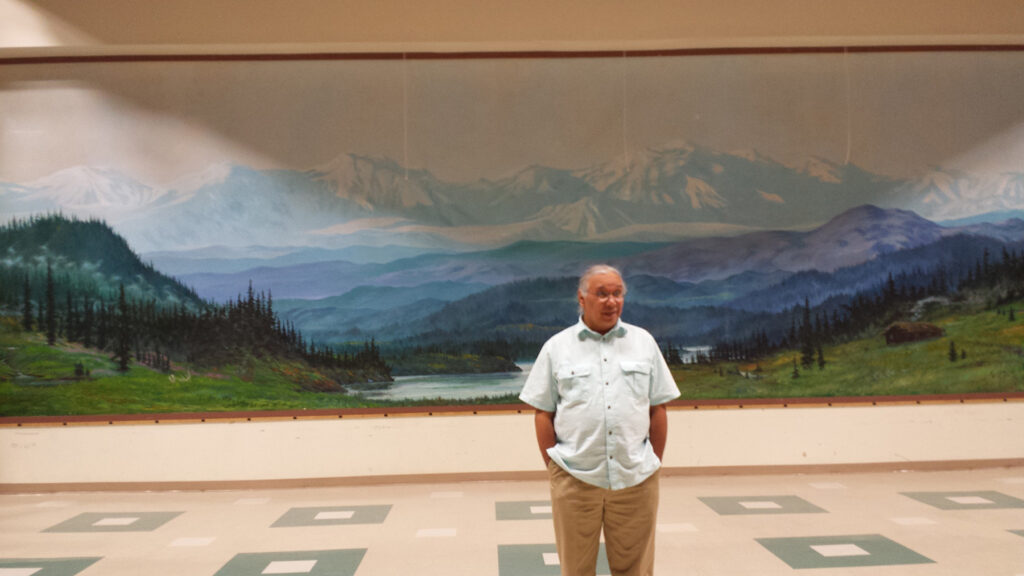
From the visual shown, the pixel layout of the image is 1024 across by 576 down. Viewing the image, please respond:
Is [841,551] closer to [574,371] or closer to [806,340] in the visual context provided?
[806,340]

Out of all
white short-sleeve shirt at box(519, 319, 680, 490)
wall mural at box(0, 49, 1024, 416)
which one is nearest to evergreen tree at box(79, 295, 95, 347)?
wall mural at box(0, 49, 1024, 416)

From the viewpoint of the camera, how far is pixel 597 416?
2.22 metres

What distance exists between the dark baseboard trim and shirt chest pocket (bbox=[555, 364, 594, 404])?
3575 millimetres

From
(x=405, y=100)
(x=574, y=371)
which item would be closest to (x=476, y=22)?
(x=405, y=100)

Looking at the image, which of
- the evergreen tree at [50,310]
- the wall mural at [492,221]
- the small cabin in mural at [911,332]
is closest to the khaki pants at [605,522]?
the wall mural at [492,221]

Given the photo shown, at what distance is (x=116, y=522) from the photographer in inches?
184

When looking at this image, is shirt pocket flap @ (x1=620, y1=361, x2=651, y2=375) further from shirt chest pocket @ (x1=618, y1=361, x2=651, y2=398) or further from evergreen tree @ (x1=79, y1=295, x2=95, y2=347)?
evergreen tree @ (x1=79, y1=295, x2=95, y2=347)

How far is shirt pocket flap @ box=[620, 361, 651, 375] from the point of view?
2.26 metres

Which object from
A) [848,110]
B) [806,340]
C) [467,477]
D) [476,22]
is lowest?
[467,477]

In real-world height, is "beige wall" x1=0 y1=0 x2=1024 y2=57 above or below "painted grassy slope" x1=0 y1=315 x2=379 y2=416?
above

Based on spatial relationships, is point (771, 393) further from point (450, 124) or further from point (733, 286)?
point (450, 124)

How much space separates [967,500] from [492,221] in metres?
4.08

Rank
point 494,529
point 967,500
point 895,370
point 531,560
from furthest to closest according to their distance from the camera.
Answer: point 895,370, point 967,500, point 494,529, point 531,560

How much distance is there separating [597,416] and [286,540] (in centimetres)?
282
